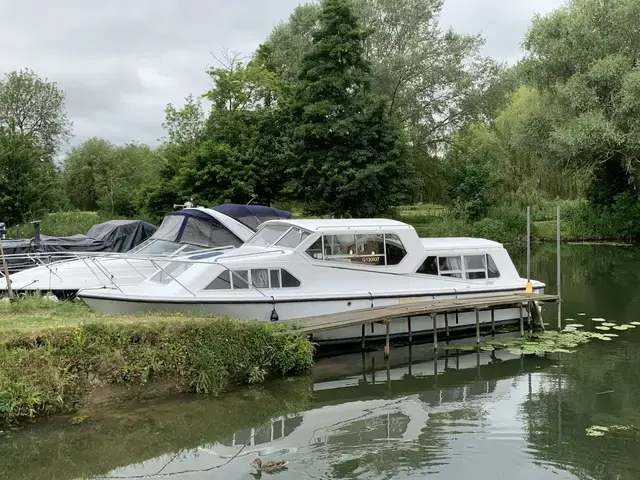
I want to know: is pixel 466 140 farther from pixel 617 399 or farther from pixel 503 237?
pixel 617 399

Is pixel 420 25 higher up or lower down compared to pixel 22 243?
higher up

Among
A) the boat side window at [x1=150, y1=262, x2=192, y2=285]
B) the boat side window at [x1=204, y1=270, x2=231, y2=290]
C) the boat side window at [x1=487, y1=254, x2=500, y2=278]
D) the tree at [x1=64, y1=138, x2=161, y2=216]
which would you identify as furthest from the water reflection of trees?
the tree at [x1=64, y1=138, x2=161, y2=216]

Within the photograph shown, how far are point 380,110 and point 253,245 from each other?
18.3 metres

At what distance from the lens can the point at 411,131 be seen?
37.4 m

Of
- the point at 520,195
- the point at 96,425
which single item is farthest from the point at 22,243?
the point at 520,195

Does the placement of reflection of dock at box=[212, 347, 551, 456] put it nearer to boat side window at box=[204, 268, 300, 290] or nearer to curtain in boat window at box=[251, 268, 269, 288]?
boat side window at box=[204, 268, 300, 290]

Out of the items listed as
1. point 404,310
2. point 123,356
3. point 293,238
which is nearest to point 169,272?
point 293,238

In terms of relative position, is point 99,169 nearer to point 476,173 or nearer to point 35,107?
point 35,107

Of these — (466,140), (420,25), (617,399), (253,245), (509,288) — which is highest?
(420,25)

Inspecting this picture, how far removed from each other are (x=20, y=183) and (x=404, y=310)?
21.2 m

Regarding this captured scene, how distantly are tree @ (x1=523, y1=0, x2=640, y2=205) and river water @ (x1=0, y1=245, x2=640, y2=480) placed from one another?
1843cm

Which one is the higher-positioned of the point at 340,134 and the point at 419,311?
the point at 340,134

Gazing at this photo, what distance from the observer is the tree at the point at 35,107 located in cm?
5041

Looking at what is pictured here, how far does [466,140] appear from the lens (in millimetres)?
37031
